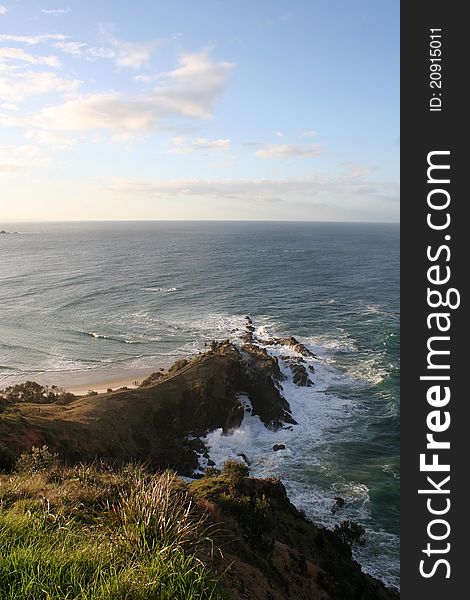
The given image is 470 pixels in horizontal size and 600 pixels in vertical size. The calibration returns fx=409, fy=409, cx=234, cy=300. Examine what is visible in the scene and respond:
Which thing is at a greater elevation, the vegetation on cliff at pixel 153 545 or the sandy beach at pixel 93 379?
the vegetation on cliff at pixel 153 545

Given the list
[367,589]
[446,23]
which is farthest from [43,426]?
[446,23]

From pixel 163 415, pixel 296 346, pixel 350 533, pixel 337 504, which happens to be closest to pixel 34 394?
pixel 163 415

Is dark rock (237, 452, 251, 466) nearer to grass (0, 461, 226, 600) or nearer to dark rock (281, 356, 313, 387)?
dark rock (281, 356, 313, 387)

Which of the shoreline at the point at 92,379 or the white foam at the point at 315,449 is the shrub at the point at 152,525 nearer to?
the white foam at the point at 315,449

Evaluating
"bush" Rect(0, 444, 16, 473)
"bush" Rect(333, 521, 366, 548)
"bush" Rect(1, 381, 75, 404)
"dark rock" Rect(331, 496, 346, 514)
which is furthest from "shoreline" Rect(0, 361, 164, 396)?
"bush" Rect(0, 444, 16, 473)

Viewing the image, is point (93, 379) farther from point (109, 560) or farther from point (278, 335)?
point (109, 560)

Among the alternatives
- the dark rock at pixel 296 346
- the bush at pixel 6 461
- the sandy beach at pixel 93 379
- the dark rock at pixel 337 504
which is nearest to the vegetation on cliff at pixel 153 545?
the bush at pixel 6 461
